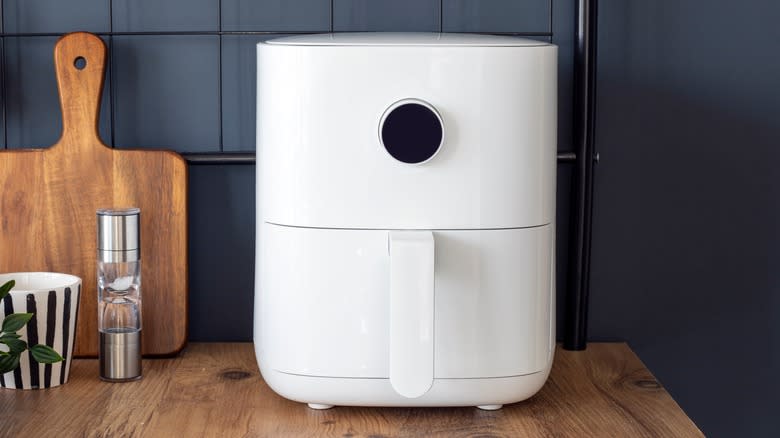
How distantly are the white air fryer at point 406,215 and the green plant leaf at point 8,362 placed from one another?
219 mm

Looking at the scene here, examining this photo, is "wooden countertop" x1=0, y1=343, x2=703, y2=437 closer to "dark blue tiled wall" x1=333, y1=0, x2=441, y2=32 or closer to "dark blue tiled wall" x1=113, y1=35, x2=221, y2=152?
"dark blue tiled wall" x1=113, y1=35, x2=221, y2=152

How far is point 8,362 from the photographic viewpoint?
83 centimetres

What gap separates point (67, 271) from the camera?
978 mm

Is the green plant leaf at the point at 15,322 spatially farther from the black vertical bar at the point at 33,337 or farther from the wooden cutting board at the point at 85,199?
the wooden cutting board at the point at 85,199

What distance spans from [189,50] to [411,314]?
0.43 m

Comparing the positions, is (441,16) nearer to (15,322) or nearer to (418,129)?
(418,129)

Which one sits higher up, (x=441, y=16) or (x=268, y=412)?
(x=441, y=16)

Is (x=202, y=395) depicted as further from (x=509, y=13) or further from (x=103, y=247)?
(x=509, y=13)

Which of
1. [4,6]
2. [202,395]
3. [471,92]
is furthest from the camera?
[4,6]

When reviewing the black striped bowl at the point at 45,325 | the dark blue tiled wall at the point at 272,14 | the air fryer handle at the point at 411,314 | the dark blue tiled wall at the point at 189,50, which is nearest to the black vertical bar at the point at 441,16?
the dark blue tiled wall at the point at 189,50

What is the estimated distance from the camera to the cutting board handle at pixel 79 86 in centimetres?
96

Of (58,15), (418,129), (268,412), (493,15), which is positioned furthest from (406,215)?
(58,15)

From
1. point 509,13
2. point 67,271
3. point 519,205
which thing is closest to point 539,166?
point 519,205

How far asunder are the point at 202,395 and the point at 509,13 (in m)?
A: 0.50
